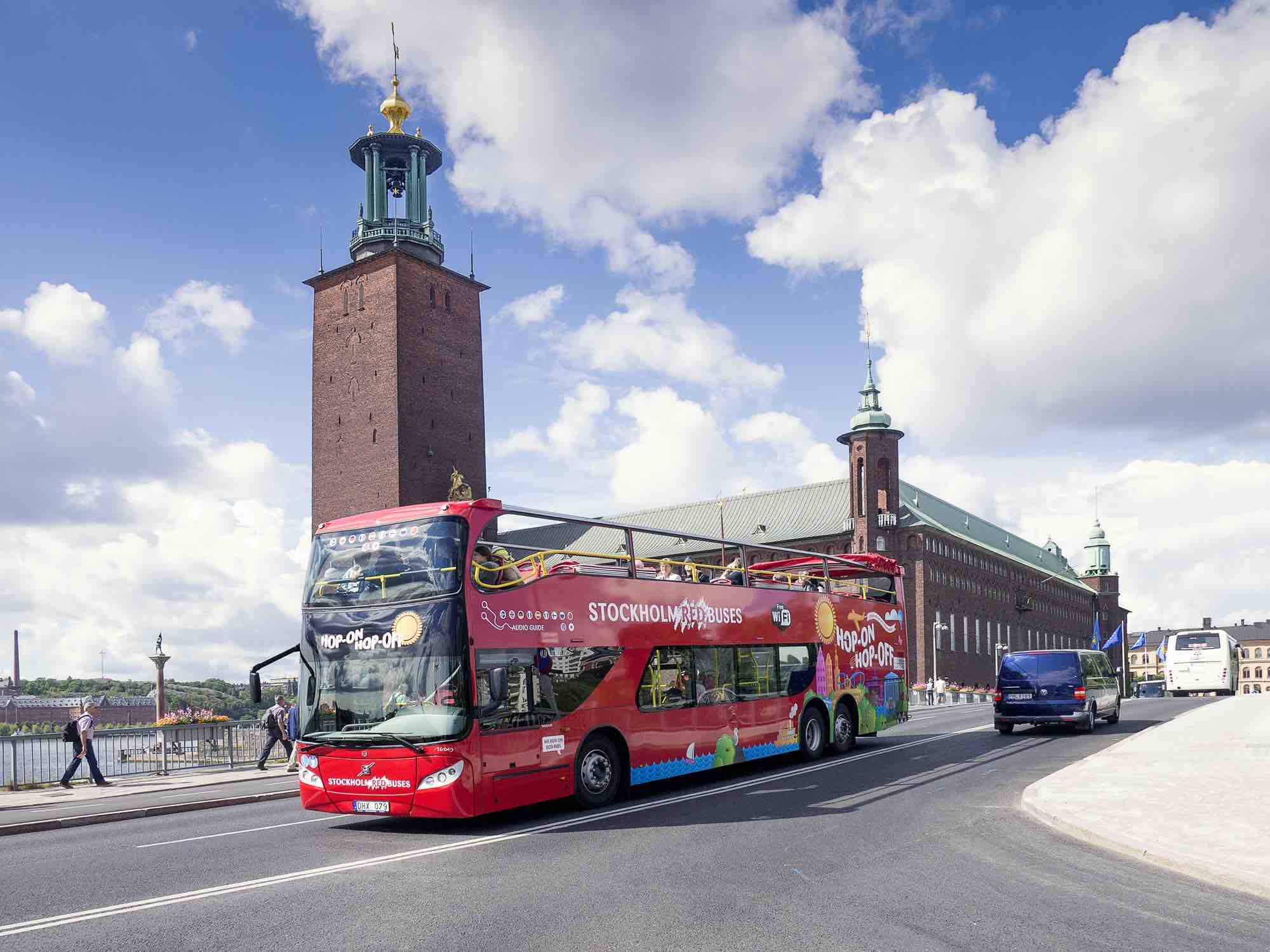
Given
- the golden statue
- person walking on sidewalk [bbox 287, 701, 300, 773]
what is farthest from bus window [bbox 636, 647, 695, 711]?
the golden statue

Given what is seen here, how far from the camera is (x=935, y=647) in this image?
74688 millimetres

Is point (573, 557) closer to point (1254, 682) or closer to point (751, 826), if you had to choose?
point (751, 826)

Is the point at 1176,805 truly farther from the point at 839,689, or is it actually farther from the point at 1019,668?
the point at 1019,668

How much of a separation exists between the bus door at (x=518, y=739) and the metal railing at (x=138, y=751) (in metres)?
12.6

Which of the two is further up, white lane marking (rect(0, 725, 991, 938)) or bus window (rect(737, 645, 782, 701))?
bus window (rect(737, 645, 782, 701))

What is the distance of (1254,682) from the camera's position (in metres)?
180

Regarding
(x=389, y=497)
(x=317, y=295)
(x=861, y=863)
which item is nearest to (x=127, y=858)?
(x=861, y=863)

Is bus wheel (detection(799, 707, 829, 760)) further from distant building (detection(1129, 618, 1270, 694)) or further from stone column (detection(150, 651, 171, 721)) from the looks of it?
distant building (detection(1129, 618, 1270, 694))

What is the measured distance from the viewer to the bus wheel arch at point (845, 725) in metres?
18.8

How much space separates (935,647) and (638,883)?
229 feet

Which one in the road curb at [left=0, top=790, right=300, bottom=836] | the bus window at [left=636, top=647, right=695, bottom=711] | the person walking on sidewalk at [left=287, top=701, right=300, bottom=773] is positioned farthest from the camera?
the person walking on sidewalk at [left=287, top=701, right=300, bottom=773]

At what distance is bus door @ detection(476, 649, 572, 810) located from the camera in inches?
454

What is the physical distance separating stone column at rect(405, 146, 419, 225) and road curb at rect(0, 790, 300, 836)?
53.9 m

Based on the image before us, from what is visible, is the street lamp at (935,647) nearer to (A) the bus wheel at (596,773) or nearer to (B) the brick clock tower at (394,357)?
(B) the brick clock tower at (394,357)
